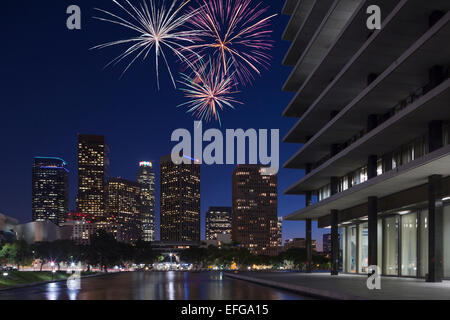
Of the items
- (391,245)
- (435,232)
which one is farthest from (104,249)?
(435,232)

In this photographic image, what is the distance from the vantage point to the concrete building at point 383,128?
2886 centimetres

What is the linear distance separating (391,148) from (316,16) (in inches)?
687

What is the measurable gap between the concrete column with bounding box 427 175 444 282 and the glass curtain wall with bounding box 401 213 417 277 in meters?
10.1

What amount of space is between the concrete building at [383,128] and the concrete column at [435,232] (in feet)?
0.21

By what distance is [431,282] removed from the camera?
30000 mm

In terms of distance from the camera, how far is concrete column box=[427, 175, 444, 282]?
30.0m

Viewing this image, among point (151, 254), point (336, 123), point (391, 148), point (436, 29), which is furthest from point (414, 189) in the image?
point (151, 254)

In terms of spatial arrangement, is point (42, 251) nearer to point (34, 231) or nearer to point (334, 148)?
point (34, 231)

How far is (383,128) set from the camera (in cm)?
3341

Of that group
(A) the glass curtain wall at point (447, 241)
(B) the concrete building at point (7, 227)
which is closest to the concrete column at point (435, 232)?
(A) the glass curtain wall at point (447, 241)

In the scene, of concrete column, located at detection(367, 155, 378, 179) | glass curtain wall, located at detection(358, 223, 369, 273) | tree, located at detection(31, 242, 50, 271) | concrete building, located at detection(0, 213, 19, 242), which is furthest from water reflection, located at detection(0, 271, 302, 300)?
concrete building, located at detection(0, 213, 19, 242)

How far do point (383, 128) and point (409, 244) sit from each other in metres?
13.9

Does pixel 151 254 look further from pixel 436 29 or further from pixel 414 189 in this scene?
pixel 436 29

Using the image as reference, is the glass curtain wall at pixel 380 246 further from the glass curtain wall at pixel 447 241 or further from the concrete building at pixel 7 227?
the concrete building at pixel 7 227
